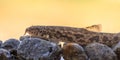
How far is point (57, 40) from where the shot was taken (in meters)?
0.46

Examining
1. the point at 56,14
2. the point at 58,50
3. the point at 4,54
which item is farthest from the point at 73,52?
the point at 56,14

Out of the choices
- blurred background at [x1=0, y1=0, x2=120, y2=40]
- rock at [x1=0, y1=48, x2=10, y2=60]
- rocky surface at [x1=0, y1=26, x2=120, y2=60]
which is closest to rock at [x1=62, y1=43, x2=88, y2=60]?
rocky surface at [x1=0, y1=26, x2=120, y2=60]

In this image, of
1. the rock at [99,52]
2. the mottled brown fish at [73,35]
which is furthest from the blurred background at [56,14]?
the rock at [99,52]

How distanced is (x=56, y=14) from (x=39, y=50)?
112 centimetres

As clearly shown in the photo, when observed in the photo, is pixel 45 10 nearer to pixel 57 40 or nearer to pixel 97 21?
pixel 97 21

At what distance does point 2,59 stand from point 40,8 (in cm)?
110

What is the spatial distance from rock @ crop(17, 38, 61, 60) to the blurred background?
893 millimetres

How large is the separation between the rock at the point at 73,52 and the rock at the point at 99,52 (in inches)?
0.5

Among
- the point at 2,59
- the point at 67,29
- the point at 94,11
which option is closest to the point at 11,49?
the point at 2,59

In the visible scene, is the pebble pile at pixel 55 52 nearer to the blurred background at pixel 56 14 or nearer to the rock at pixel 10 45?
the rock at pixel 10 45

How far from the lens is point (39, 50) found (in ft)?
1.27

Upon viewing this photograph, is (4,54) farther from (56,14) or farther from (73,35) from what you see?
(56,14)

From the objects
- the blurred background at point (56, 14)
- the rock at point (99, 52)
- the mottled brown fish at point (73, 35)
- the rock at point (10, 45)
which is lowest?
the rock at point (99, 52)

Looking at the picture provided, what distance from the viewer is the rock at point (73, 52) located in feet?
1.26
